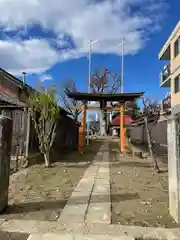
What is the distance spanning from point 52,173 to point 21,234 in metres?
4.33

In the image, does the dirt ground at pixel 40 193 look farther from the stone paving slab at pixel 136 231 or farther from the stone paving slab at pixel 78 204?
the stone paving slab at pixel 136 231

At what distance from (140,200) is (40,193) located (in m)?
2.15

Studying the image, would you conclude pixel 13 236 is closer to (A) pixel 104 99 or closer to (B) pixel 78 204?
(B) pixel 78 204

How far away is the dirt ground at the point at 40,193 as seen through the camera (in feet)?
13.9

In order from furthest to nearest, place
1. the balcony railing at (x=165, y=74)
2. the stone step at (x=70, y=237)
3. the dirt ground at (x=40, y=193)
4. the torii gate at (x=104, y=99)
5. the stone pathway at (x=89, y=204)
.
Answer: the balcony railing at (x=165, y=74) → the torii gate at (x=104, y=99) → the dirt ground at (x=40, y=193) → the stone pathway at (x=89, y=204) → the stone step at (x=70, y=237)

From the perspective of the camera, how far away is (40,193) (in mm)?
5469

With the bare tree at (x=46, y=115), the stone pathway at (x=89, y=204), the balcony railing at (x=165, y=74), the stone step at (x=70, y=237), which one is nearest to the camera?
the stone step at (x=70, y=237)

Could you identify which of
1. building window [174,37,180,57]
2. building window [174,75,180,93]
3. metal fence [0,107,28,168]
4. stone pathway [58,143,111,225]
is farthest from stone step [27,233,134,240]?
building window [174,37,180,57]

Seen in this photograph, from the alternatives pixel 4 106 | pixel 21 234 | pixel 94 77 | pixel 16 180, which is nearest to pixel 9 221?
pixel 21 234

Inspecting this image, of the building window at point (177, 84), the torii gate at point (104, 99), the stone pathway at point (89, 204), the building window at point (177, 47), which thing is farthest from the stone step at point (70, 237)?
the building window at point (177, 47)

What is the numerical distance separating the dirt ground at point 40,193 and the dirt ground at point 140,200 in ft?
3.49

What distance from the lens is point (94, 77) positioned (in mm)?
47156

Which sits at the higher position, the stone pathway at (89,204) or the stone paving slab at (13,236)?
the stone pathway at (89,204)

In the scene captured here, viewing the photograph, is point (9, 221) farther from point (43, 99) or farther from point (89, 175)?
point (43, 99)
